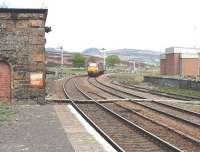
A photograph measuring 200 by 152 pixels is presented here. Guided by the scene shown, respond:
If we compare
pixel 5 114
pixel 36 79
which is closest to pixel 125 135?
pixel 5 114

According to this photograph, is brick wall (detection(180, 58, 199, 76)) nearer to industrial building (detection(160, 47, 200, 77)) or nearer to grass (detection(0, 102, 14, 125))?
industrial building (detection(160, 47, 200, 77))

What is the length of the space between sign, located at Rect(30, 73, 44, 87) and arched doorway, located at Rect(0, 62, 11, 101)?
1.13 meters

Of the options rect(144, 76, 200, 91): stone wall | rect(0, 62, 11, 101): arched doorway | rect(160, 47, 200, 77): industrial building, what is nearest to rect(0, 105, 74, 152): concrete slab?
rect(0, 62, 11, 101): arched doorway

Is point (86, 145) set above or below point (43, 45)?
below

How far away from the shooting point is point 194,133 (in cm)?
1598

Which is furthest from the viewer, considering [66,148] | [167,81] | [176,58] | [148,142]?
[176,58]

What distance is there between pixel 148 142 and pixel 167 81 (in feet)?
123

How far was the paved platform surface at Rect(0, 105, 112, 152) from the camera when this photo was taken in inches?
495

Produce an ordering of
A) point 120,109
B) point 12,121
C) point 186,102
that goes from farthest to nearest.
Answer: point 186,102 → point 120,109 → point 12,121

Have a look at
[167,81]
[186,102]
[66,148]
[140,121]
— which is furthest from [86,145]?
[167,81]

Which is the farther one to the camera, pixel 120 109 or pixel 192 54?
pixel 192 54

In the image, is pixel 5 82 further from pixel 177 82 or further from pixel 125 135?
pixel 177 82

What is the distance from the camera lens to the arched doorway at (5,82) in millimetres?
24703

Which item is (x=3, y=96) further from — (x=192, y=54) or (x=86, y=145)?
(x=192, y=54)
